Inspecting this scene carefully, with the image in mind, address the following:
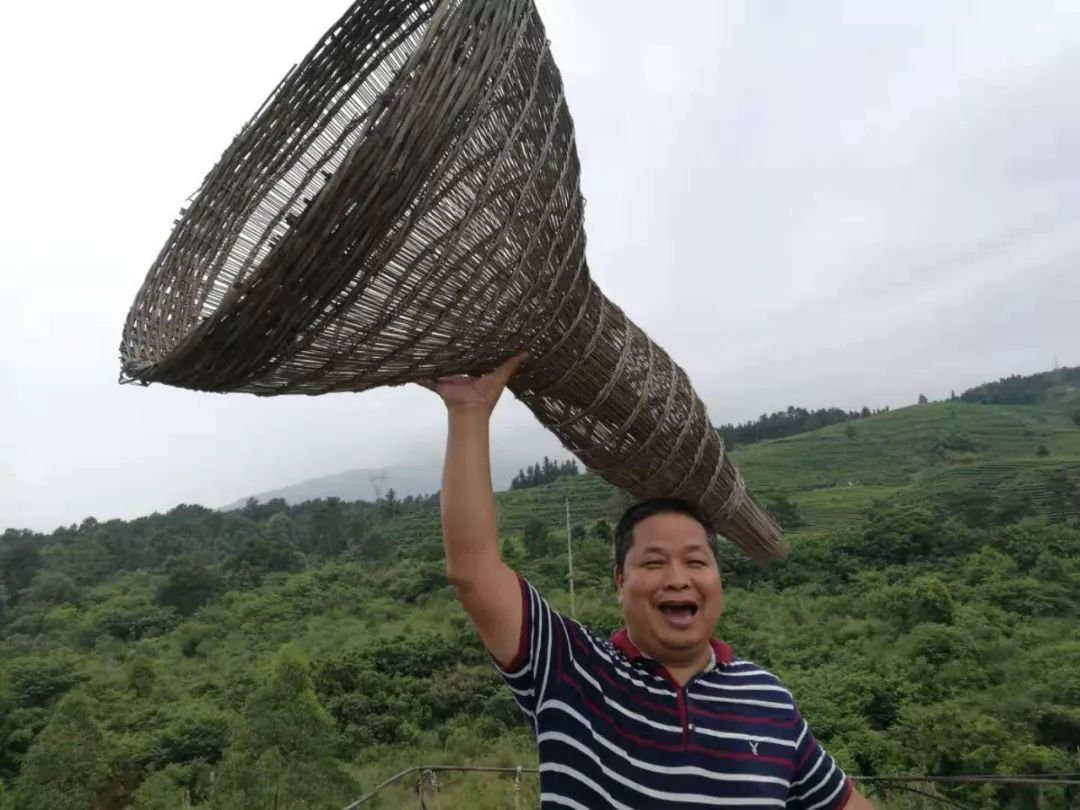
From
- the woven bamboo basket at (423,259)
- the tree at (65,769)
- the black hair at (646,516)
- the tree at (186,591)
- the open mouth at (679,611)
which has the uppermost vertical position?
the woven bamboo basket at (423,259)

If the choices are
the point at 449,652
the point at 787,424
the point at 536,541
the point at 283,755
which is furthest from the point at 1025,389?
the point at 283,755

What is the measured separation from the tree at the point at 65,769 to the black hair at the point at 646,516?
329 inches

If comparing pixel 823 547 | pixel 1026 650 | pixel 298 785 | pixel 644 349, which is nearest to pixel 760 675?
pixel 644 349

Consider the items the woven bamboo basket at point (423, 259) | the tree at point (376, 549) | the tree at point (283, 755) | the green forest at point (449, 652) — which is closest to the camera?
the woven bamboo basket at point (423, 259)

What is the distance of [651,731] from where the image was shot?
2.34 ft

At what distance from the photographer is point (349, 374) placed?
0.79m

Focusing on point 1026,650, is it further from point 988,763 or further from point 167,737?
point 167,737

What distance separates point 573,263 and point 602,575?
1311cm

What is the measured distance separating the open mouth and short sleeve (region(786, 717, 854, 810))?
15 cm

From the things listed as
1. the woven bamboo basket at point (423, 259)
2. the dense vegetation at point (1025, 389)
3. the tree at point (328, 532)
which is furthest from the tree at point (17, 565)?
the dense vegetation at point (1025, 389)

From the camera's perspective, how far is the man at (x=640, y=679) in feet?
2.28

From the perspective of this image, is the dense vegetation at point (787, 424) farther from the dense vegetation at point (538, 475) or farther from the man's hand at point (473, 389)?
the man's hand at point (473, 389)

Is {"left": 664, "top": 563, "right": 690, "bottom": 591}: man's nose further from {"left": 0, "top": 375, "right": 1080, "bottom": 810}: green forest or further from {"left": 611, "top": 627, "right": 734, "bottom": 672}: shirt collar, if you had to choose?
{"left": 0, "top": 375, "right": 1080, "bottom": 810}: green forest

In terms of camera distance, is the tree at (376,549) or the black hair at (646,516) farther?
the tree at (376,549)
